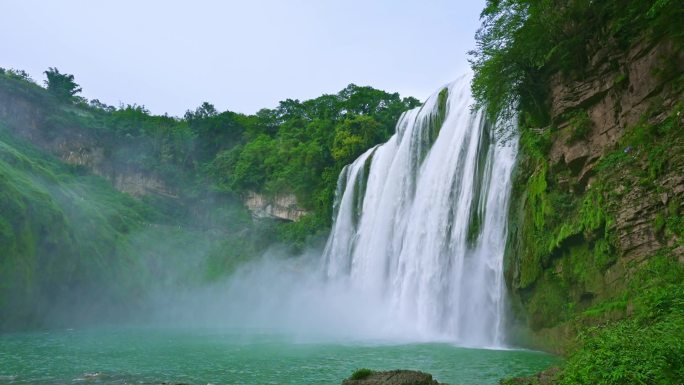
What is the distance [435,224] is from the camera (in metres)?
21.4

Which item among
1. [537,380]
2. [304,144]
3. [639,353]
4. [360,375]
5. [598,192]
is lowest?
[360,375]

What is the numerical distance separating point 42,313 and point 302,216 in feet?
59.0

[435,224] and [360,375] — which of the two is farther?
[435,224]

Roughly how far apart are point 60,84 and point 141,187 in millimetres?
16849

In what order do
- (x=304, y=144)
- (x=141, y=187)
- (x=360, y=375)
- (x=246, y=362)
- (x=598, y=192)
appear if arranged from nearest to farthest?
1. (x=360, y=375)
2. (x=598, y=192)
3. (x=246, y=362)
4. (x=304, y=144)
5. (x=141, y=187)

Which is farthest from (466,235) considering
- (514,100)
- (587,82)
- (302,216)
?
(302,216)

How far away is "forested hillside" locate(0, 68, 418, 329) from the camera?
29469 mm

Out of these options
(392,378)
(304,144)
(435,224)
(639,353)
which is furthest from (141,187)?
(639,353)

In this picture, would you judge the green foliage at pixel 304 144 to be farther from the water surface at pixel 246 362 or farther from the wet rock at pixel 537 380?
the wet rock at pixel 537 380

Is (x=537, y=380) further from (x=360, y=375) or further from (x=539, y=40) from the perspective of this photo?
(x=539, y=40)

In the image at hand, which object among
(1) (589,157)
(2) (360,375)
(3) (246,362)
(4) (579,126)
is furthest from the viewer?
(4) (579,126)

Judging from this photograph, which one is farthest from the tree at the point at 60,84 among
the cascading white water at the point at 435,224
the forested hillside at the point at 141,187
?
the cascading white water at the point at 435,224

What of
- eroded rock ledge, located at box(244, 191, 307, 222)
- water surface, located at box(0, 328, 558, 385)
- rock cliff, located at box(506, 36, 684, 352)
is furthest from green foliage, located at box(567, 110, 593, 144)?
eroded rock ledge, located at box(244, 191, 307, 222)

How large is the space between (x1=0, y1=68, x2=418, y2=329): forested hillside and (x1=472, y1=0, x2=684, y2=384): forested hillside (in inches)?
864
